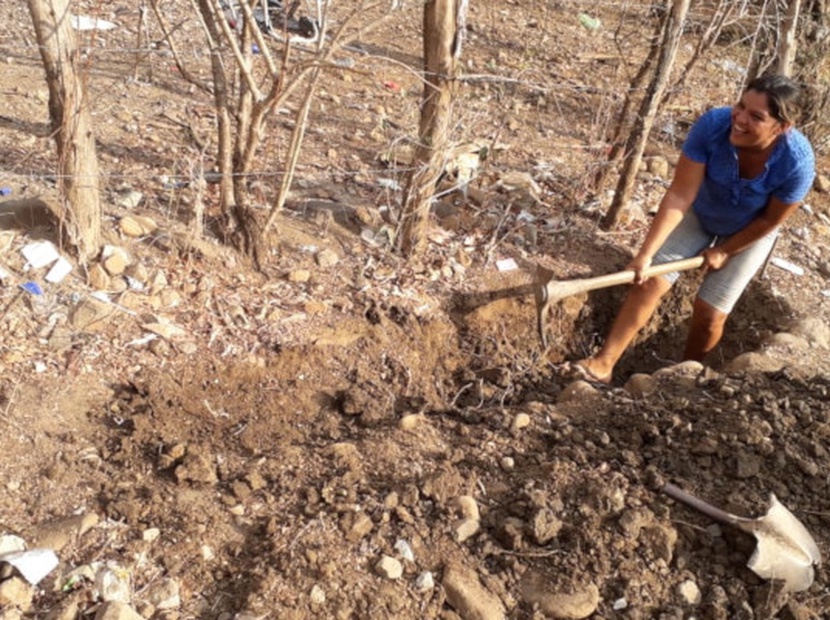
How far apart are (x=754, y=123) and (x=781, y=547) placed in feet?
4.97

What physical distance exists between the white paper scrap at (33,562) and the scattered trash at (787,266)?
3710 mm

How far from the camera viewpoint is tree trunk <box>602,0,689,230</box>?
3.66 meters

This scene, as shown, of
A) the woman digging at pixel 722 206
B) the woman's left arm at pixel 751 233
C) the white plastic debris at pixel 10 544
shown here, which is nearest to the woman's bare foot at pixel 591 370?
the woman digging at pixel 722 206

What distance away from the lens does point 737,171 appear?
3.28 m

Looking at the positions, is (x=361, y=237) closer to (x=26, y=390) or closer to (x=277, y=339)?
(x=277, y=339)

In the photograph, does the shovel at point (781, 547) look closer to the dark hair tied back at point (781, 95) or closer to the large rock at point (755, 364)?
the large rock at point (755, 364)

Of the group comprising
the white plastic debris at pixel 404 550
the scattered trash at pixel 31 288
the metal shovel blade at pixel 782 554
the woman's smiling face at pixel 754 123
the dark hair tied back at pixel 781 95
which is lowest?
the white plastic debris at pixel 404 550

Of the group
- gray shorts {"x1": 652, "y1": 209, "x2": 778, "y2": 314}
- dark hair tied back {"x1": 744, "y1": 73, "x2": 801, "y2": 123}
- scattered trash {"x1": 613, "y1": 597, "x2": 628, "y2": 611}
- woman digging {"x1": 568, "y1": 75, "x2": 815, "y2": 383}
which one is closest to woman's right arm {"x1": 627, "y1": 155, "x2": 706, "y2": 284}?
woman digging {"x1": 568, "y1": 75, "x2": 815, "y2": 383}

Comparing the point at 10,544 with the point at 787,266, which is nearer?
the point at 10,544

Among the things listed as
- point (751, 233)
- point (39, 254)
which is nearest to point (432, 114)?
point (751, 233)

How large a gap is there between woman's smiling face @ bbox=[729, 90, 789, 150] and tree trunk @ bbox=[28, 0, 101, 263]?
2432 mm

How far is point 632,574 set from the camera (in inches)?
99.3

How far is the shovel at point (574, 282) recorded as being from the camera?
338cm

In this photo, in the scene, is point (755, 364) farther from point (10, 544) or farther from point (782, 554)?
point (10, 544)
